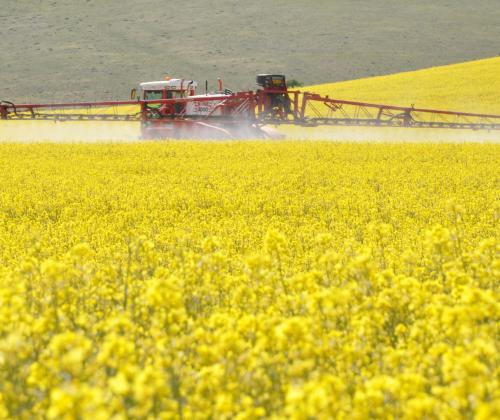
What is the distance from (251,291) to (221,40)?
292 feet

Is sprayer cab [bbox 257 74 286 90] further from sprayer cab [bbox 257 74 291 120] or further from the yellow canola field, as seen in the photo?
the yellow canola field

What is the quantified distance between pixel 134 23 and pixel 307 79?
3527 cm

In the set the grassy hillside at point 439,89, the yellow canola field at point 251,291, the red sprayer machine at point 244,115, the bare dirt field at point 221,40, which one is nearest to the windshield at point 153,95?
the red sprayer machine at point 244,115

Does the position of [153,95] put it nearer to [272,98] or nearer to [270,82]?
[270,82]

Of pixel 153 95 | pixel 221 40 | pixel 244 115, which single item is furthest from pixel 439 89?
pixel 221 40

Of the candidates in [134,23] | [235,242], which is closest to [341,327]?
[235,242]

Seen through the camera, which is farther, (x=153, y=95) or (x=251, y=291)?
(x=153, y=95)

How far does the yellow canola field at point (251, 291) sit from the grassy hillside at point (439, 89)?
22289 mm

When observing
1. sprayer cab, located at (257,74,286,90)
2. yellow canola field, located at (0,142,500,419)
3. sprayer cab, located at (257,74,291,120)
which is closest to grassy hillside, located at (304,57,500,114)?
sprayer cab, located at (257,74,286,90)

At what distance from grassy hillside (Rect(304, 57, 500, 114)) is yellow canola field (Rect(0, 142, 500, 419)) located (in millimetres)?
22289

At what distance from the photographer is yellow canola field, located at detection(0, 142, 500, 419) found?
122 inches

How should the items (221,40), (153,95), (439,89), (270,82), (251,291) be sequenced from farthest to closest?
(221,40), (439,89), (153,95), (270,82), (251,291)

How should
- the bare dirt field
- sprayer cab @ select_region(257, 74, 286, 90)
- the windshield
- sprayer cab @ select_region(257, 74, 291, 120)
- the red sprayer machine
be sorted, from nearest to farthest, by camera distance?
1. the red sprayer machine
2. sprayer cab @ select_region(257, 74, 291, 120)
3. sprayer cab @ select_region(257, 74, 286, 90)
4. the windshield
5. the bare dirt field

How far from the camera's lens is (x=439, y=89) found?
4091 cm
